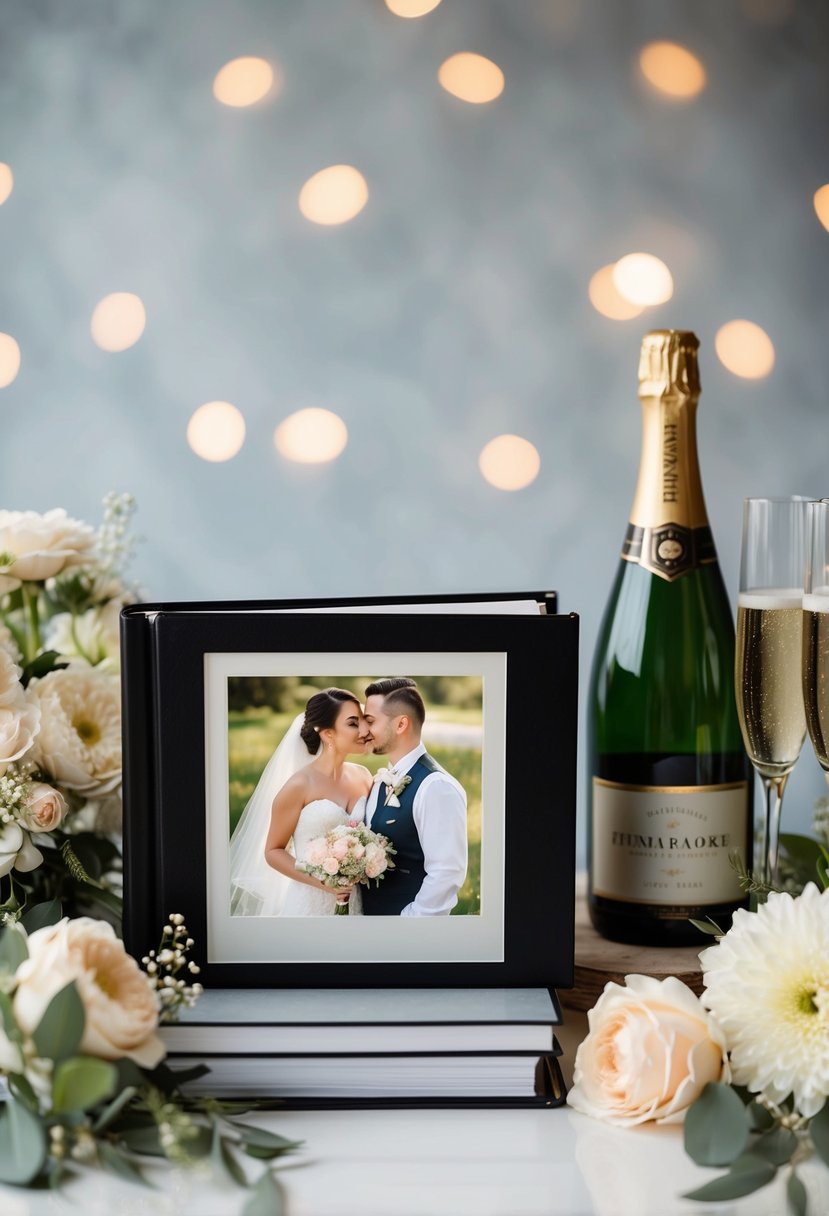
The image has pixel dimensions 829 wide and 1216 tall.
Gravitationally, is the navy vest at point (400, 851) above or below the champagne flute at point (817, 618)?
below

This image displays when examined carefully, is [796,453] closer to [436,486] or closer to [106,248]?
[436,486]

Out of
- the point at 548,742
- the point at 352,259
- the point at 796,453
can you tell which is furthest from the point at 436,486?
the point at 548,742

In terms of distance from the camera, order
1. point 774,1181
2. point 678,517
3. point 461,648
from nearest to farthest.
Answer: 1. point 774,1181
2. point 461,648
3. point 678,517

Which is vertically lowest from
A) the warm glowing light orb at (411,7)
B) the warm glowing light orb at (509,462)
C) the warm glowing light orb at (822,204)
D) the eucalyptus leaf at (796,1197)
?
the eucalyptus leaf at (796,1197)

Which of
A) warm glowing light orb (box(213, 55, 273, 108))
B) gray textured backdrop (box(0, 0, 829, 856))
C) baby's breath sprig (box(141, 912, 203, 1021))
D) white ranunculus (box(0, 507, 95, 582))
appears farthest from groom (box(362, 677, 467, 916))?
warm glowing light orb (box(213, 55, 273, 108))

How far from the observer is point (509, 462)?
1.08 m

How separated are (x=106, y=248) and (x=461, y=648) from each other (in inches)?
24.7

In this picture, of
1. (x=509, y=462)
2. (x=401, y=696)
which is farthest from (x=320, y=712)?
(x=509, y=462)

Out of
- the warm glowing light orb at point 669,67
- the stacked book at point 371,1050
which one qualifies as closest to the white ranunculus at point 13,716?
the stacked book at point 371,1050

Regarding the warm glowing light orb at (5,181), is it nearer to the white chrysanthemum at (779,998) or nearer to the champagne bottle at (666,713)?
the champagne bottle at (666,713)

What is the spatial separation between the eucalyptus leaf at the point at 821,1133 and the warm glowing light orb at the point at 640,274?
0.75m

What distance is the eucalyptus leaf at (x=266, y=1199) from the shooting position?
0.52m

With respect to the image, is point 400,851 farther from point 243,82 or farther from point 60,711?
point 243,82

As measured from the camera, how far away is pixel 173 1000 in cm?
62
